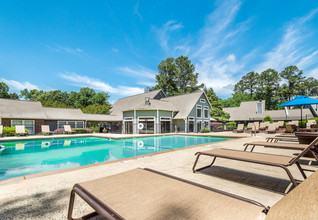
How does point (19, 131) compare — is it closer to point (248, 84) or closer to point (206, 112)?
point (206, 112)

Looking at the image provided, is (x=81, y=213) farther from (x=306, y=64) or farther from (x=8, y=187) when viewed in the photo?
(x=306, y=64)

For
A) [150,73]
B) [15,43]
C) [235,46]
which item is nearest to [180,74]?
[150,73]

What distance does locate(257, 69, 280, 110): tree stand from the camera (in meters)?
44.5

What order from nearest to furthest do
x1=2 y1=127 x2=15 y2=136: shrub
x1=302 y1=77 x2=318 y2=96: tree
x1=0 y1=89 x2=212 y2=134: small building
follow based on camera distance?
x1=2 y1=127 x2=15 y2=136: shrub, x1=0 y1=89 x2=212 y2=134: small building, x1=302 y1=77 x2=318 y2=96: tree

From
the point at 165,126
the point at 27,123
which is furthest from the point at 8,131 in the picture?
the point at 165,126

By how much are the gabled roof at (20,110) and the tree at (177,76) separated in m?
27.4

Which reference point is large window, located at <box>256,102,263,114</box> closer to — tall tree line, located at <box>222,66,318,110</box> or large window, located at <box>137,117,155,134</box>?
tall tree line, located at <box>222,66,318,110</box>

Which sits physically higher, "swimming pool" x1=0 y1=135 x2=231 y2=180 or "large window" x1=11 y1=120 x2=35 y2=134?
"large window" x1=11 y1=120 x2=35 y2=134

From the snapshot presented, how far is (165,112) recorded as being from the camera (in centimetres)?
2262

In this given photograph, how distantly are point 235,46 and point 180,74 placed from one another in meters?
19.9

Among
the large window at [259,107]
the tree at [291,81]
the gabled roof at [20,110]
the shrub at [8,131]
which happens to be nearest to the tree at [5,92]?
the gabled roof at [20,110]

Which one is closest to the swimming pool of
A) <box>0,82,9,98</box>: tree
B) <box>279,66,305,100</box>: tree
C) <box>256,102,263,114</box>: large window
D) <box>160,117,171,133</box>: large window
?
<box>160,117,171,133</box>: large window

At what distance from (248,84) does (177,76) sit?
25781 millimetres

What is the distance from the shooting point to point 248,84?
2003 inches
